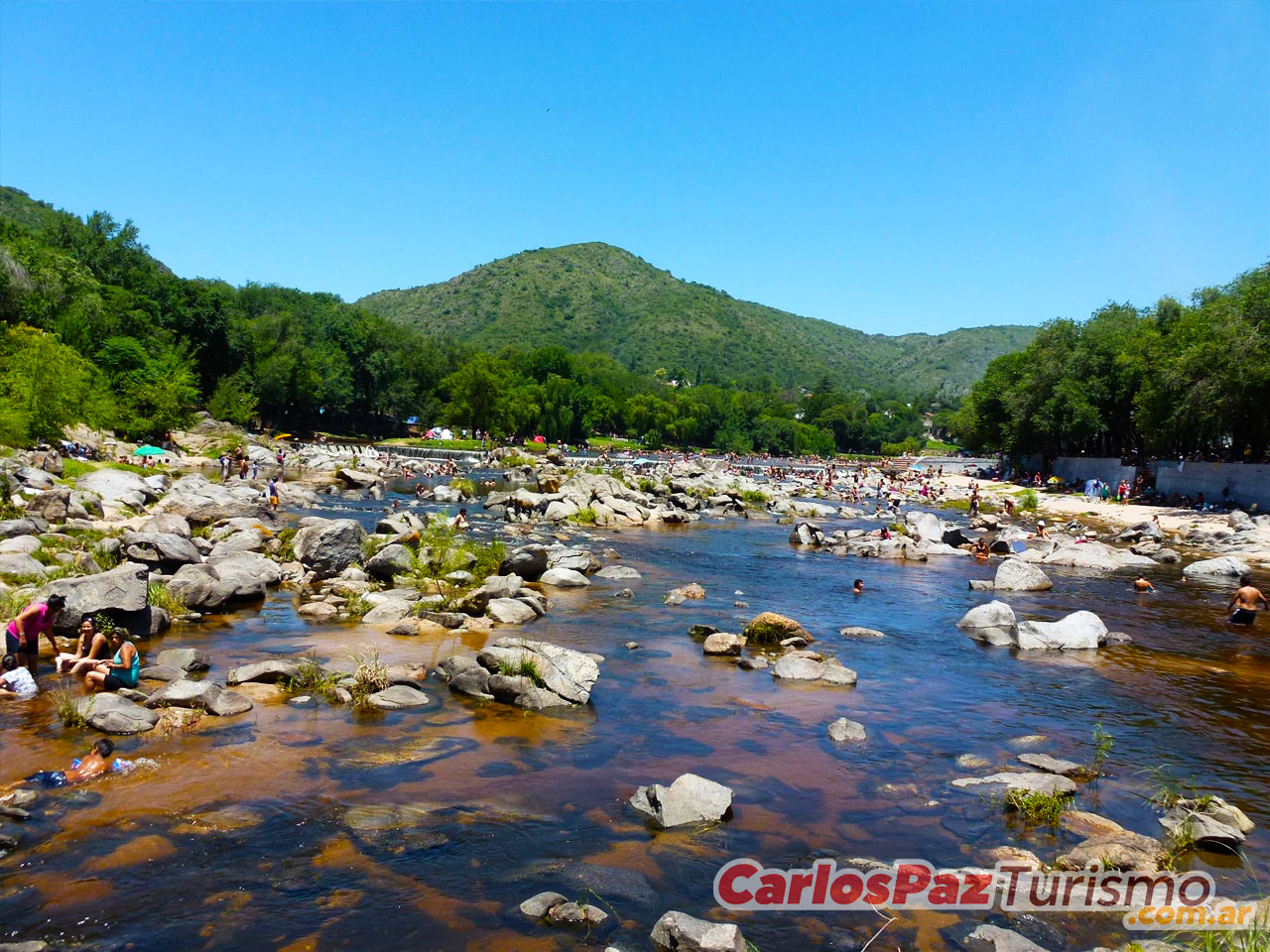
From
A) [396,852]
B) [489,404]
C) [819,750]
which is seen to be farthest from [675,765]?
[489,404]

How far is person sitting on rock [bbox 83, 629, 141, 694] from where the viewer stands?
13492 mm

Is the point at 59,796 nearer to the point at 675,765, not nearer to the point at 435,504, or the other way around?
the point at 675,765

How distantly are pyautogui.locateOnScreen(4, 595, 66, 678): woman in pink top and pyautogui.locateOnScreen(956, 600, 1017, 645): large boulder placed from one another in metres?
22.4

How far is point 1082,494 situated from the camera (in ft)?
216

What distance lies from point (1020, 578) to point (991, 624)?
861cm

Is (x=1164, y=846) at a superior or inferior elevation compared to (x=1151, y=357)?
inferior

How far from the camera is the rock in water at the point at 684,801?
10.3 meters

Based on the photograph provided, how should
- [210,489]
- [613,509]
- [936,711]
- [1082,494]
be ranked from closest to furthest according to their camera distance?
1. [936,711]
2. [210,489]
3. [613,509]
4. [1082,494]

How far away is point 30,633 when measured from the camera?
48.0 feet

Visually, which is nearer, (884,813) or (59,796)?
(59,796)

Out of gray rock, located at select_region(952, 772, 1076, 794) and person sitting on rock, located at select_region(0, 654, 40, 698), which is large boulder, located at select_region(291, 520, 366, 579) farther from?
gray rock, located at select_region(952, 772, 1076, 794)

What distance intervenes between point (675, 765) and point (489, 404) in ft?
316

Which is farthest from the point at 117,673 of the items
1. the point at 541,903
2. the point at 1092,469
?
the point at 1092,469

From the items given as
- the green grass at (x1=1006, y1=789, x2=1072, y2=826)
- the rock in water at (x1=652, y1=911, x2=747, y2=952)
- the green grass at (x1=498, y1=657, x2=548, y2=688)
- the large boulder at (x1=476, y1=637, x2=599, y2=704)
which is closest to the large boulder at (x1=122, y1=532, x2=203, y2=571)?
the large boulder at (x1=476, y1=637, x2=599, y2=704)
